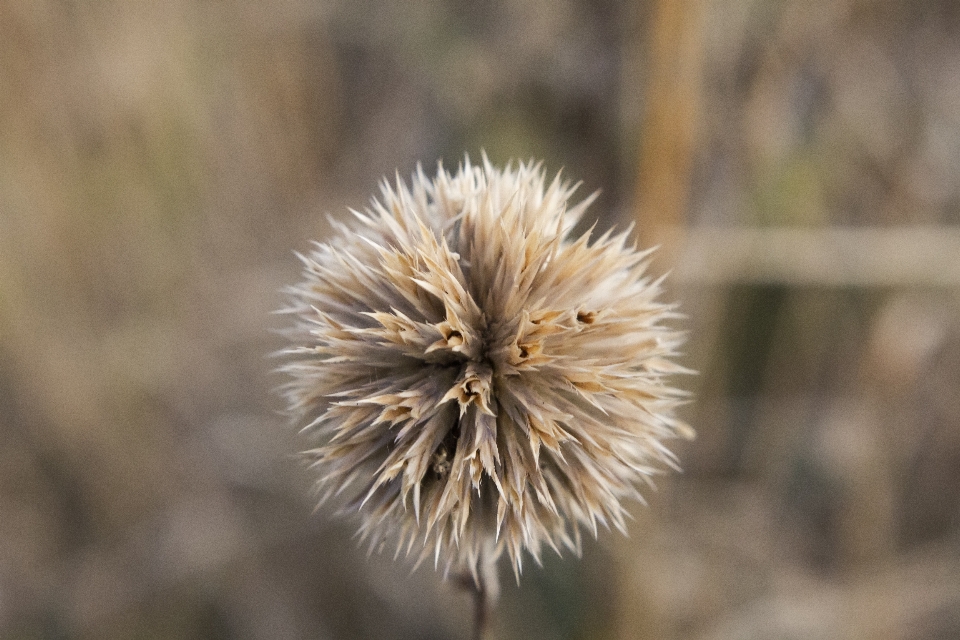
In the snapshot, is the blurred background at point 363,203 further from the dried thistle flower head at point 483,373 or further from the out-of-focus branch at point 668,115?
the dried thistle flower head at point 483,373

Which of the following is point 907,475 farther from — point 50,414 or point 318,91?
point 50,414

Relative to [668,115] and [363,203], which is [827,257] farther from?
[363,203]

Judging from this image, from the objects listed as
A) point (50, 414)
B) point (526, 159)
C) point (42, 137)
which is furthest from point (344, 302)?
point (50, 414)

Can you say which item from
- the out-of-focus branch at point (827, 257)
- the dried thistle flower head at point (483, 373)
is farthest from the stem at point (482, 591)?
the out-of-focus branch at point (827, 257)

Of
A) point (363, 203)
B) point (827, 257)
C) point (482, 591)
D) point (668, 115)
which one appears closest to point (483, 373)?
point (482, 591)

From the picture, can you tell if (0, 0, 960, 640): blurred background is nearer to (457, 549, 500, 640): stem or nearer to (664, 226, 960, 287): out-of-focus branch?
(664, 226, 960, 287): out-of-focus branch
